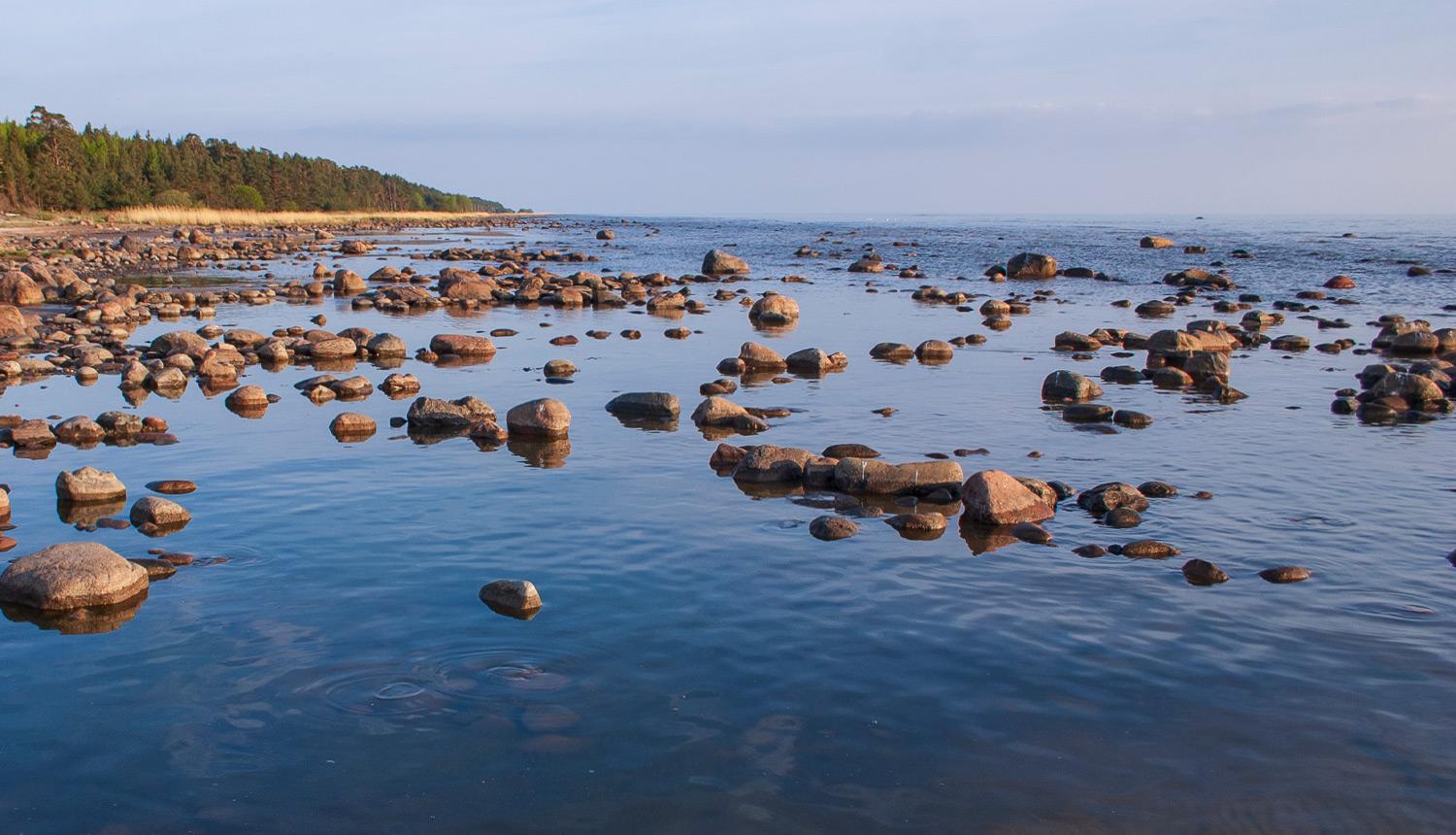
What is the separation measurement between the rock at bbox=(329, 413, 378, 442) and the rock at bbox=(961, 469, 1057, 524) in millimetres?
11545

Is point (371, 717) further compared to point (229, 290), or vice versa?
point (229, 290)

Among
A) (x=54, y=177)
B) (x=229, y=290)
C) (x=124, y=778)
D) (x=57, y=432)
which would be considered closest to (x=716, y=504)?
(x=124, y=778)

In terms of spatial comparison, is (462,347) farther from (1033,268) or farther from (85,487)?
(1033,268)

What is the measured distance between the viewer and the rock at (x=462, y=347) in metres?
32.2

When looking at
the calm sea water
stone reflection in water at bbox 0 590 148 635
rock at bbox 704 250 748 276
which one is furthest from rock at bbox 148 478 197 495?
rock at bbox 704 250 748 276

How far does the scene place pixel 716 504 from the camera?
16672 mm

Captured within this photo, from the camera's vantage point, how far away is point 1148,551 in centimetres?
1434

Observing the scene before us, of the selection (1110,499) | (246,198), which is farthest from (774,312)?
(246,198)

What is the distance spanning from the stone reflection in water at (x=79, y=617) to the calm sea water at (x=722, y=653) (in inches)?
7.9

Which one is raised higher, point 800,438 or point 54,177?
Result: point 54,177

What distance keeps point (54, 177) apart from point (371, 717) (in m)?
114

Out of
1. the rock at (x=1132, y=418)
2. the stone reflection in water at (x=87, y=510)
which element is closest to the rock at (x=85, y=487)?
the stone reflection in water at (x=87, y=510)

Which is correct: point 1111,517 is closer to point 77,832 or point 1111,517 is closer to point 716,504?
point 716,504

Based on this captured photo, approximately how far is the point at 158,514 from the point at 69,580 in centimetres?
297
